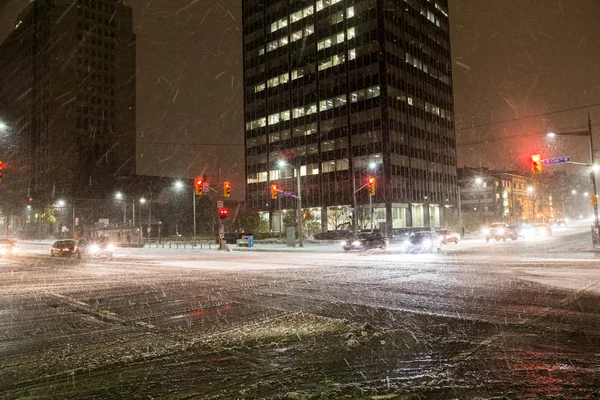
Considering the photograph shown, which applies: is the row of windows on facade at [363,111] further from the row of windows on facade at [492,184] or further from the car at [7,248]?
the car at [7,248]

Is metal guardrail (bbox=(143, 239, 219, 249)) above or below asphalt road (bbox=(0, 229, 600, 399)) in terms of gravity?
above

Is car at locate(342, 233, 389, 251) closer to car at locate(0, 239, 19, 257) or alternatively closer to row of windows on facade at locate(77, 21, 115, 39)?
car at locate(0, 239, 19, 257)

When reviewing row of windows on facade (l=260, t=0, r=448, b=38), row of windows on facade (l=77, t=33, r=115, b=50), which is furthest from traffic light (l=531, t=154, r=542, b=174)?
row of windows on facade (l=77, t=33, r=115, b=50)

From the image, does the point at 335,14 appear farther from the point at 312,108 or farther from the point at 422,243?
the point at 422,243

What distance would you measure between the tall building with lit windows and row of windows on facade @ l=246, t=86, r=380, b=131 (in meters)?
0.19

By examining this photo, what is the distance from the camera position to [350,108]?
77875 mm

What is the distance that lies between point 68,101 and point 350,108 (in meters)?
90.7

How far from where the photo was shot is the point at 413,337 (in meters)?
7.29

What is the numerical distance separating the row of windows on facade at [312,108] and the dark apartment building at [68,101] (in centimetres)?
4724

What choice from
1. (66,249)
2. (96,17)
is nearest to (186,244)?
(66,249)

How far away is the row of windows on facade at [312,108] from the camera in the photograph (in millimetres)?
75625

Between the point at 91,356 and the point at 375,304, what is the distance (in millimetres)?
6097

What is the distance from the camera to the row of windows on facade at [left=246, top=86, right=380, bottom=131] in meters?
75.6

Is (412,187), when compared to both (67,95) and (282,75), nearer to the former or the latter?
(282,75)
